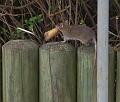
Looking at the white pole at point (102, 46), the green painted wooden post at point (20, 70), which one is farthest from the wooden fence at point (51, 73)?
the white pole at point (102, 46)

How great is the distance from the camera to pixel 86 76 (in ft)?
8.63

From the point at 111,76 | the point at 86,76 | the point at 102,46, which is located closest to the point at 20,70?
the point at 86,76

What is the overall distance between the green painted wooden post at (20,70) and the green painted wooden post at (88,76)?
0.95ft

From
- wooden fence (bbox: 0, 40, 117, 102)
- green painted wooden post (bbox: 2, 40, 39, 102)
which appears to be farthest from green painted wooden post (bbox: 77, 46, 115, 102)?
green painted wooden post (bbox: 2, 40, 39, 102)

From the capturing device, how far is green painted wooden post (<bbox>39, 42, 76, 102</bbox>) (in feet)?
8.68

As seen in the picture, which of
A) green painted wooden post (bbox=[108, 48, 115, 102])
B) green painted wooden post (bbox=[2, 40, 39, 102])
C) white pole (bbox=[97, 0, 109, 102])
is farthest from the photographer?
green painted wooden post (bbox=[2, 40, 39, 102])

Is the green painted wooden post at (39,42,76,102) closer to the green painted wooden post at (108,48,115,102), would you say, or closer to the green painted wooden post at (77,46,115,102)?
the green painted wooden post at (77,46,115,102)

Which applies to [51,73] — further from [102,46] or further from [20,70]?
[102,46]

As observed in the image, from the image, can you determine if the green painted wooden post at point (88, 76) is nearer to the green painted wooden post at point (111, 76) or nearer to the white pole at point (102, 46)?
the green painted wooden post at point (111, 76)

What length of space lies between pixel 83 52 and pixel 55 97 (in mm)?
343

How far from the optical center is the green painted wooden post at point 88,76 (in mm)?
2586

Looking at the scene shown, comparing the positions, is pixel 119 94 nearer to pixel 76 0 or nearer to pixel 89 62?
pixel 89 62

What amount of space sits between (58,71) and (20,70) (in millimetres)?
244

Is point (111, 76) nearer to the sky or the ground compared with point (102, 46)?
nearer to the ground
